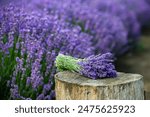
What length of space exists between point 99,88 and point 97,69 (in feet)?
0.67

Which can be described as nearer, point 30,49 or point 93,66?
point 93,66

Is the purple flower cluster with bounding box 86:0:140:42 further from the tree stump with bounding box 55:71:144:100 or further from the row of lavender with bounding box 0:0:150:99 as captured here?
the tree stump with bounding box 55:71:144:100

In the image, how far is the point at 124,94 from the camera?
2471 millimetres

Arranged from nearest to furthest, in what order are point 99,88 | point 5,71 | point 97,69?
point 99,88 < point 97,69 < point 5,71

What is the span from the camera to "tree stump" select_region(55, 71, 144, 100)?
244 cm

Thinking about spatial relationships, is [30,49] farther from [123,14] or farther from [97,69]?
[123,14]

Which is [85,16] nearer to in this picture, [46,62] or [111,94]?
[46,62]

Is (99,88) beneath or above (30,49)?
beneath

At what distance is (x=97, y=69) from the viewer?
2.61 metres

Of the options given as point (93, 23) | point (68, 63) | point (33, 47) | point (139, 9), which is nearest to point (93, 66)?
point (68, 63)

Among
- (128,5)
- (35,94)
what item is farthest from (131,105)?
(128,5)

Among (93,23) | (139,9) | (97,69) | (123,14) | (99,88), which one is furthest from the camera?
(139,9)

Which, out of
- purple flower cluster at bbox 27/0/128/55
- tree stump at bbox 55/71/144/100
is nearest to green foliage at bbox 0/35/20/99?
tree stump at bbox 55/71/144/100

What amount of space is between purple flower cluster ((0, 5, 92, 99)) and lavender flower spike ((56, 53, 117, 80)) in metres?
0.28
